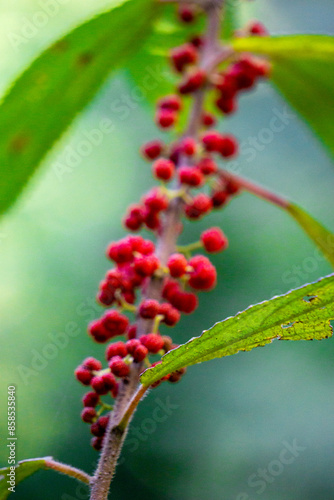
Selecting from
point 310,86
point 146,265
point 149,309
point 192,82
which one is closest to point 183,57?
point 192,82

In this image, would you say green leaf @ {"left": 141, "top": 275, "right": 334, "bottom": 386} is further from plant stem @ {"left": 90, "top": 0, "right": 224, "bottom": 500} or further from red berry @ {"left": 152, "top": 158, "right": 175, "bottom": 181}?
red berry @ {"left": 152, "top": 158, "right": 175, "bottom": 181}

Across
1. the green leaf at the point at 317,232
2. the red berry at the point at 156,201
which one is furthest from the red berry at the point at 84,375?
the green leaf at the point at 317,232

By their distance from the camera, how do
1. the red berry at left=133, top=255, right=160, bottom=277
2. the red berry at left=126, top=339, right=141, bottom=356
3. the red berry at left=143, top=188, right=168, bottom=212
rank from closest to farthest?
the red berry at left=126, top=339, right=141, bottom=356, the red berry at left=133, top=255, right=160, bottom=277, the red berry at left=143, top=188, right=168, bottom=212

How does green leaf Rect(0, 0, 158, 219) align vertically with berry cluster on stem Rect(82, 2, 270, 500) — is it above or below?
above

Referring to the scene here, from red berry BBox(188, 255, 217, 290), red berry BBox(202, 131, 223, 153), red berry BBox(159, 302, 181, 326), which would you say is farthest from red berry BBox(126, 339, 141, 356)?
red berry BBox(202, 131, 223, 153)

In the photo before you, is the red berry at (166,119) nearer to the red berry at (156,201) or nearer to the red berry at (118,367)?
the red berry at (156,201)

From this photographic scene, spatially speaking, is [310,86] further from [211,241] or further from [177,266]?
[177,266]

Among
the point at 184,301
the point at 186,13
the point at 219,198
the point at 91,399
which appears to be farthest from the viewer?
the point at 186,13
